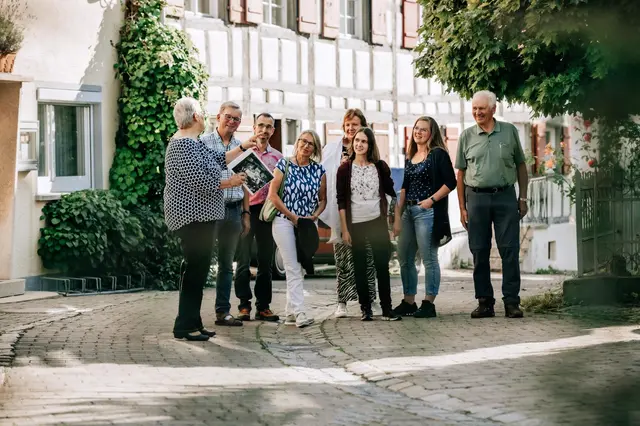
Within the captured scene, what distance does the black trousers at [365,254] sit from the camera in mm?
9984

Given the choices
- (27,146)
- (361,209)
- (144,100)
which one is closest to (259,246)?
(361,209)

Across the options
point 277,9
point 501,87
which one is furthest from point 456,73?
point 277,9

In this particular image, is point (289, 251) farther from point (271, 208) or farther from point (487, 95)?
point (487, 95)

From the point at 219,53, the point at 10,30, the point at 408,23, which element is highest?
the point at 408,23

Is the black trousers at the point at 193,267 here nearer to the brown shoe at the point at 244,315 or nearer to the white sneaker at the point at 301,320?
the white sneaker at the point at 301,320

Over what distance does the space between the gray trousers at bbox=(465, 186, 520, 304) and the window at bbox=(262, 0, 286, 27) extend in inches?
490

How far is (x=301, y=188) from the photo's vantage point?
9836mm

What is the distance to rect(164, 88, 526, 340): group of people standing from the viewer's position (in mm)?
9703

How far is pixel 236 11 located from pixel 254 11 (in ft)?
1.91

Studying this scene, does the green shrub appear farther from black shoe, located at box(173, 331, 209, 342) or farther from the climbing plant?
black shoe, located at box(173, 331, 209, 342)

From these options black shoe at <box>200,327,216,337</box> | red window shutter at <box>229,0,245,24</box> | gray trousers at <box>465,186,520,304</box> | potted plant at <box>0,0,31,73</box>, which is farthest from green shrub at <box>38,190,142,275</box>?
gray trousers at <box>465,186,520,304</box>

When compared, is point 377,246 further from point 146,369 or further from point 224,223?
point 146,369

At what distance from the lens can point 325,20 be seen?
23078 mm

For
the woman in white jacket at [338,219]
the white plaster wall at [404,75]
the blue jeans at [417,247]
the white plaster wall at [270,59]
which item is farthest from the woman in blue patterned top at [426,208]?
the white plaster wall at [404,75]
